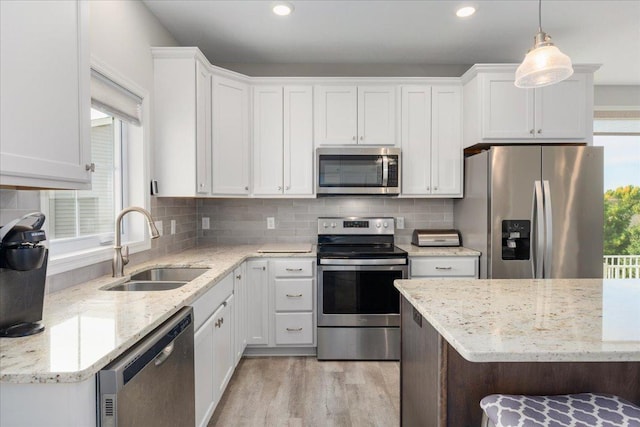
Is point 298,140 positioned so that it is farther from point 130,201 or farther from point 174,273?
point 174,273

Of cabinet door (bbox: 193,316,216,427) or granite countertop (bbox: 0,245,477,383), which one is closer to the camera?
granite countertop (bbox: 0,245,477,383)

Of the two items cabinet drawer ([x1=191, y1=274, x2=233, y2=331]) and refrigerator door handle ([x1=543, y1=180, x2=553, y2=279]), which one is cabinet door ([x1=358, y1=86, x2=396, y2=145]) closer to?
refrigerator door handle ([x1=543, y1=180, x2=553, y2=279])

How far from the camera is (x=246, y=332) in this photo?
2803 mm

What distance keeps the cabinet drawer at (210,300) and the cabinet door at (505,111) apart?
236 cm

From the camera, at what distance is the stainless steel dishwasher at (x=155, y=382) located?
0.94 metres

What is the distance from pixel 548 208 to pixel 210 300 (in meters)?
2.47

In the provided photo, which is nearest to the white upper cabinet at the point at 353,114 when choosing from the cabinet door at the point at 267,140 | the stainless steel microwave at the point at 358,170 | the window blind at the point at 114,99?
the stainless steel microwave at the point at 358,170

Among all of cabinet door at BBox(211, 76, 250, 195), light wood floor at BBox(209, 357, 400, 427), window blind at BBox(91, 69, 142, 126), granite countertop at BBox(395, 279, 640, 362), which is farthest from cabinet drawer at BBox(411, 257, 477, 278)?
window blind at BBox(91, 69, 142, 126)

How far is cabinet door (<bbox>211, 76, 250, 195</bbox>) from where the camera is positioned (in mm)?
2910

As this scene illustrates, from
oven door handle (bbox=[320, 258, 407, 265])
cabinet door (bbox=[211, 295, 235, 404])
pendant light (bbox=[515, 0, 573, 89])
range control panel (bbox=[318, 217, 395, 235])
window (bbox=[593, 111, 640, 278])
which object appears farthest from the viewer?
window (bbox=[593, 111, 640, 278])

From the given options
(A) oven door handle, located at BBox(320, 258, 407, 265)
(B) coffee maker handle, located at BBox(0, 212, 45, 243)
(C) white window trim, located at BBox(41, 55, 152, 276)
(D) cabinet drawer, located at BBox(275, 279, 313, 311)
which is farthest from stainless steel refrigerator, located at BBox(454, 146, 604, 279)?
(B) coffee maker handle, located at BBox(0, 212, 45, 243)

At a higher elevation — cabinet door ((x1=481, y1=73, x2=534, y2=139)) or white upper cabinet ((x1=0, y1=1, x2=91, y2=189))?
cabinet door ((x1=481, y1=73, x2=534, y2=139))

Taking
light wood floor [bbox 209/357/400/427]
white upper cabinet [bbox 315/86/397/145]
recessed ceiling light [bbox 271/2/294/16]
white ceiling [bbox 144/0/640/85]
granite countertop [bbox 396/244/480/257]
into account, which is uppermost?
white ceiling [bbox 144/0/640/85]

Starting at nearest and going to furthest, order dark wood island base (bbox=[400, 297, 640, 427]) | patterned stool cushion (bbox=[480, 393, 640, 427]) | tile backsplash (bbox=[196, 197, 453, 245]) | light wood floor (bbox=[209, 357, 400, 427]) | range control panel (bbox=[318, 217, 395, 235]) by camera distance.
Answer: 1. patterned stool cushion (bbox=[480, 393, 640, 427])
2. dark wood island base (bbox=[400, 297, 640, 427])
3. light wood floor (bbox=[209, 357, 400, 427])
4. range control panel (bbox=[318, 217, 395, 235])
5. tile backsplash (bbox=[196, 197, 453, 245])
